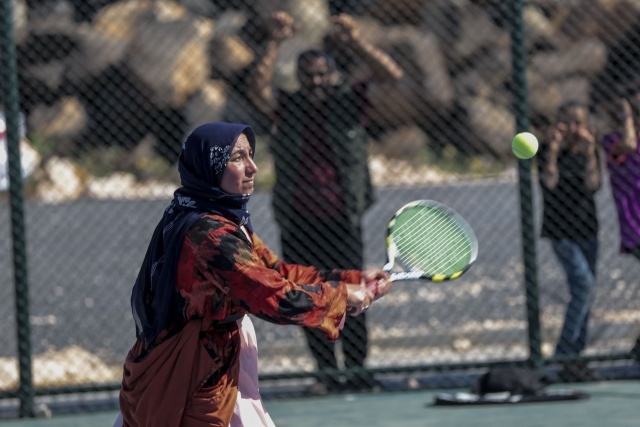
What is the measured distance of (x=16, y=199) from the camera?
730 centimetres

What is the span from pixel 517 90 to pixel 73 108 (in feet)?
28.6

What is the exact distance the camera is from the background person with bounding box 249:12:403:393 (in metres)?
7.41

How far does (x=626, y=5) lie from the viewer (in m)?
13.2

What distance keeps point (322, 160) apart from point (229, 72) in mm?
7497

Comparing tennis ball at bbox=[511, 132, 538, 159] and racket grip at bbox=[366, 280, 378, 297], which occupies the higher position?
tennis ball at bbox=[511, 132, 538, 159]

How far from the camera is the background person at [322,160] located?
24.3 feet

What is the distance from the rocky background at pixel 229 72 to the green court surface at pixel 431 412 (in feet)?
23.4

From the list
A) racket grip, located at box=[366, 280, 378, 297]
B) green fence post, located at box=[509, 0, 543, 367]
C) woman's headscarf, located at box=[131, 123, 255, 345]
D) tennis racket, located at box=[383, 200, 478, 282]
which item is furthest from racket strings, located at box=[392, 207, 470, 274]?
green fence post, located at box=[509, 0, 543, 367]

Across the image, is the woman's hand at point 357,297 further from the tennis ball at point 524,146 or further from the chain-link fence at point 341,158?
the chain-link fence at point 341,158

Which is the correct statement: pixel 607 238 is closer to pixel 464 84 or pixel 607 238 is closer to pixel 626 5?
pixel 626 5

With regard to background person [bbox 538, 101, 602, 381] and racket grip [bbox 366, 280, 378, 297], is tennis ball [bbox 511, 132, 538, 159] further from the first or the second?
background person [bbox 538, 101, 602, 381]

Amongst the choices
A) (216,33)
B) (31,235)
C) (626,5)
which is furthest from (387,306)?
(216,33)

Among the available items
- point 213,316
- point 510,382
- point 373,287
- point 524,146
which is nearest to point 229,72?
point 510,382

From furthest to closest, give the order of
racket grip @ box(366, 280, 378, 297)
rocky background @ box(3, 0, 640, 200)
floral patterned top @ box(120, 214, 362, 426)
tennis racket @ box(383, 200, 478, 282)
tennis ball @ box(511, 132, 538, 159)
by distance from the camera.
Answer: rocky background @ box(3, 0, 640, 200) < tennis ball @ box(511, 132, 538, 159) < tennis racket @ box(383, 200, 478, 282) < racket grip @ box(366, 280, 378, 297) < floral patterned top @ box(120, 214, 362, 426)
